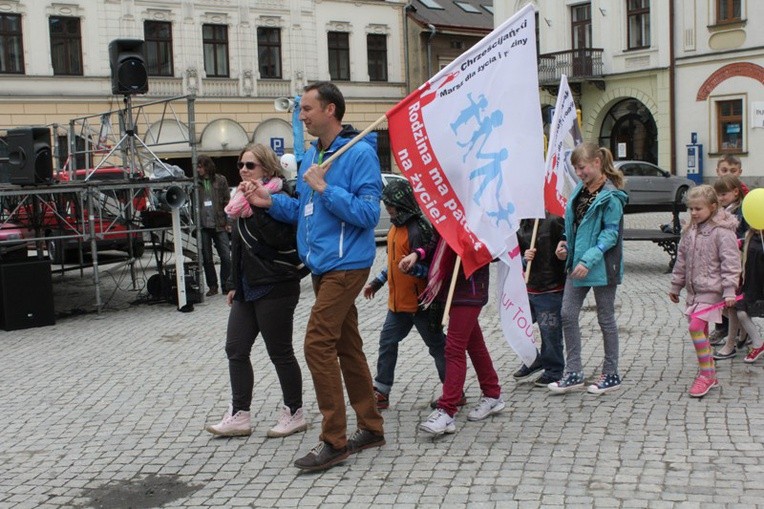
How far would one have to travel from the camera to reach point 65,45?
104 ft

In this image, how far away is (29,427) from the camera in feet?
22.2

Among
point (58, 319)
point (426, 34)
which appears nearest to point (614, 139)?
point (426, 34)

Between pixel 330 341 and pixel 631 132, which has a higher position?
pixel 631 132

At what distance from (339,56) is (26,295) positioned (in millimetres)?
28422

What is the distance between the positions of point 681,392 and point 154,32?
29.9 m

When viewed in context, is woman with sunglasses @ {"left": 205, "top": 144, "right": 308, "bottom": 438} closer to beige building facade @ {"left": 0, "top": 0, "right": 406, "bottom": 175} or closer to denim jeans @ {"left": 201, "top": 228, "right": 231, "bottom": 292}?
denim jeans @ {"left": 201, "top": 228, "right": 231, "bottom": 292}

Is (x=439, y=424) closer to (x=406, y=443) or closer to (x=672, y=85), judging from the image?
(x=406, y=443)

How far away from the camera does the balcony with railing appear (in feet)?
117

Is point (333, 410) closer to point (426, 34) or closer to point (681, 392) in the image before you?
point (681, 392)

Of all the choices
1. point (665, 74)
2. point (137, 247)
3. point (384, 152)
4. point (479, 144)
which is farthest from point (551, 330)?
point (384, 152)

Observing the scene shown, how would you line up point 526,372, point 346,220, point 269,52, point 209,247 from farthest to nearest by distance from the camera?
point 269,52 → point 209,247 → point 526,372 → point 346,220

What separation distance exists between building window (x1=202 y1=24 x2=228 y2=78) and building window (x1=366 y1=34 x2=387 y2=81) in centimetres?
648

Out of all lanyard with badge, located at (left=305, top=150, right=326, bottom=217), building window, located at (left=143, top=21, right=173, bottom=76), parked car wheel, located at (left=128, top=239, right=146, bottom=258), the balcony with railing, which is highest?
building window, located at (left=143, top=21, right=173, bottom=76)

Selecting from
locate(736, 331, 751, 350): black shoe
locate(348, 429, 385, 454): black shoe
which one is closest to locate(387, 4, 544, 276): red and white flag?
locate(348, 429, 385, 454): black shoe
